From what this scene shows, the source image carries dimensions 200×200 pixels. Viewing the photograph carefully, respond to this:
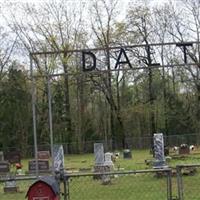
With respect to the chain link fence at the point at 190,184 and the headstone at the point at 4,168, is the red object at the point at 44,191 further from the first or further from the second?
the headstone at the point at 4,168

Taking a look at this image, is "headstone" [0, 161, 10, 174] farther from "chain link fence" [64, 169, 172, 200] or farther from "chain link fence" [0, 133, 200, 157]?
"chain link fence" [0, 133, 200, 157]

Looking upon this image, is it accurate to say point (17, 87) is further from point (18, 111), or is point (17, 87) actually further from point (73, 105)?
point (73, 105)

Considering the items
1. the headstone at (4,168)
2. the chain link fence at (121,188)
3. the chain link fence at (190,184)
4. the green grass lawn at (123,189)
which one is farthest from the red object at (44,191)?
the headstone at (4,168)

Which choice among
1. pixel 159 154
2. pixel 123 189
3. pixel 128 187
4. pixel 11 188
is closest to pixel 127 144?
pixel 159 154

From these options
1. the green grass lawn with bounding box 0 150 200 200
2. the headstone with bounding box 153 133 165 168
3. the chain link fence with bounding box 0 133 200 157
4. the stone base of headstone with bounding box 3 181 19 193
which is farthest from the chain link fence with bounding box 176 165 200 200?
the chain link fence with bounding box 0 133 200 157

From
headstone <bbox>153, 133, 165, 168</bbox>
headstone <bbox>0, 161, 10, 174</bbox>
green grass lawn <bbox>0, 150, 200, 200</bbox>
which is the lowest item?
green grass lawn <bbox>0, 150, 200, 200</bbox>

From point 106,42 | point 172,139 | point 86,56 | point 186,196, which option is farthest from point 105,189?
point 106,42

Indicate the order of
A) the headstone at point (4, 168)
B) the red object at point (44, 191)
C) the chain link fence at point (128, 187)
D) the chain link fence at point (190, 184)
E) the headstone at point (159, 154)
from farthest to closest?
the headstone at point (4, 168), the headstone at point (159, 154), the chain link fence at point (128, 187), the chain link fence at point (190, 184), the red object at point (44, 191)

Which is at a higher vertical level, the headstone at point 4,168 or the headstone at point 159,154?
the headstone at point 159,154

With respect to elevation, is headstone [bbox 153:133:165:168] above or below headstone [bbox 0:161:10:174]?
above

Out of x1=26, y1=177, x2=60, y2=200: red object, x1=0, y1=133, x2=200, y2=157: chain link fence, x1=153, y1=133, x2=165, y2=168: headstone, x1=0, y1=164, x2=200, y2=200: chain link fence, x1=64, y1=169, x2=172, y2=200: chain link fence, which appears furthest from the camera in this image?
x1=0, y1=133, x2=200, y2=157: chain link fence

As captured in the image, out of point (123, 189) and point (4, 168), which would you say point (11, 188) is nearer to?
point (123, 189)

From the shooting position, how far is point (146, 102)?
6419 cm

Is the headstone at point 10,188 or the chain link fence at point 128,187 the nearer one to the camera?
the chain link fence at point 128,187
